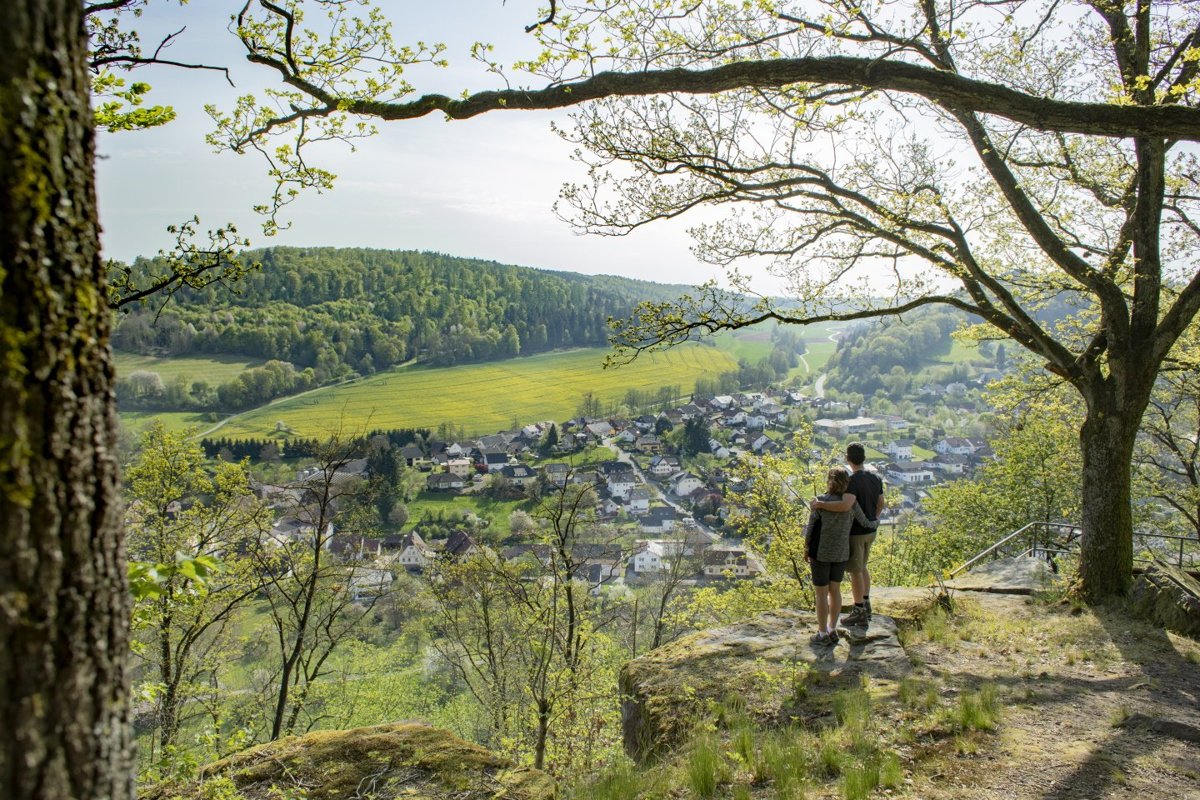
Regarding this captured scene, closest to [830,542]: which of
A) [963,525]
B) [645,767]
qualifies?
[645,767]

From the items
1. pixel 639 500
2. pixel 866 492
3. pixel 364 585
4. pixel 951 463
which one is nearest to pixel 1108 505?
pixel 866 492

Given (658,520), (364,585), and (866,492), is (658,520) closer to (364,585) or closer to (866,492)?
(364,585)

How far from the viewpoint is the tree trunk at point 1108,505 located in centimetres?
811

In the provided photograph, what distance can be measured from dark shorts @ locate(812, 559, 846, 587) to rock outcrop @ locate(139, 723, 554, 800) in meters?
3.32

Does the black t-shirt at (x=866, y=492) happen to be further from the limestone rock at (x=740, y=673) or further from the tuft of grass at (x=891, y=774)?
the tuft of grass at (x=891, y=774)

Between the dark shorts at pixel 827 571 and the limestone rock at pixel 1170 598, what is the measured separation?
373 cm

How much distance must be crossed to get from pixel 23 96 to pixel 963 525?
24258 millimetres

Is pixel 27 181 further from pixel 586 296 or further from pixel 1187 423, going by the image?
pixel 586 296

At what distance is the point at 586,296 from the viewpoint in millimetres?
154875

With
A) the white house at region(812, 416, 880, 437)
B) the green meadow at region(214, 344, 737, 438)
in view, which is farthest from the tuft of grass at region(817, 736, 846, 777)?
the white house at region(812, 416, 880, 437)

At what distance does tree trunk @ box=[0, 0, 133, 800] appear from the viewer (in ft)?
4.76

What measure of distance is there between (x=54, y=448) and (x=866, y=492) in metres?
6.77

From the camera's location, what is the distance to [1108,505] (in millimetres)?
8195

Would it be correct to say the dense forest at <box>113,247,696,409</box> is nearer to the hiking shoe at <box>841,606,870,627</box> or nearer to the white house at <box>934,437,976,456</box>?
the white house at <box>934,437,976,456</box>
